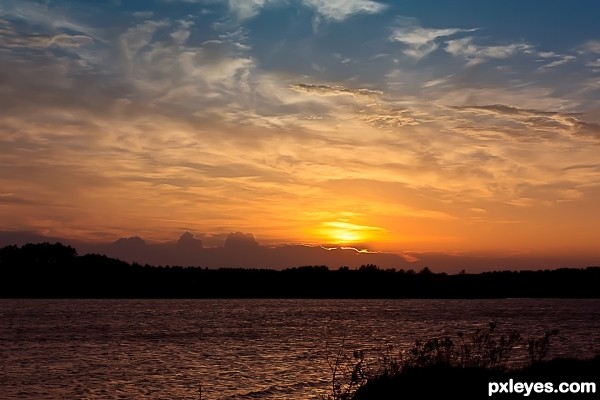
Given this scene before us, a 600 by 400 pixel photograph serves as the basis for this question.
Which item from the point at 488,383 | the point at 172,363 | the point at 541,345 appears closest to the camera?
the point at 488,383

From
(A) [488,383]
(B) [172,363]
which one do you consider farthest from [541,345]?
(B) [172,363]

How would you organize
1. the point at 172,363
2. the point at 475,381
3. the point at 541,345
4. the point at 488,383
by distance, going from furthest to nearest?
the point at 172,363, the point at 541,345, the point at 475,381, the point at 488,383

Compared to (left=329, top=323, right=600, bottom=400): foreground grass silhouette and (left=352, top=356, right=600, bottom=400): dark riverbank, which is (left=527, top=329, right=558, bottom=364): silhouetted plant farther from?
(left=352, top=356, right=600, bottom=400): dark riverbank

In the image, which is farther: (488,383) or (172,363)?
(172,363)

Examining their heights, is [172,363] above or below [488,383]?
below

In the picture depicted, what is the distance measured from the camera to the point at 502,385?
20.1 m

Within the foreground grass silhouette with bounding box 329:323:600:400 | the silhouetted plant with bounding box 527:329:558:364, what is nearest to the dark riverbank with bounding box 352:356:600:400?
the foreground grass silhouette with bounding box 329:323:600:400

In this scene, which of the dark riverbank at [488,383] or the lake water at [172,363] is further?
the lake water at [172,363]

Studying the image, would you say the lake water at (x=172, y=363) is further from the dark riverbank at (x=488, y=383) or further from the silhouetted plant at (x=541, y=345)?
the dark riverbank at (x=488, y=383)

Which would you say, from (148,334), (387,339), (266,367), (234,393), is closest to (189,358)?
(266,367)

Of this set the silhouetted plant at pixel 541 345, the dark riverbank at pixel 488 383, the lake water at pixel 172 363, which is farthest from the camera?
the lake water at pixel 172 363

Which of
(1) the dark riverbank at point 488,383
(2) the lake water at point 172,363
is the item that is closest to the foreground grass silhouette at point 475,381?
(1) the dark riverbank at point 488,383

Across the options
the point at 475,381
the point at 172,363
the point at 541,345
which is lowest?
the point at 172,363

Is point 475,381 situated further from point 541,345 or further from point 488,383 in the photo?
point 541,345
